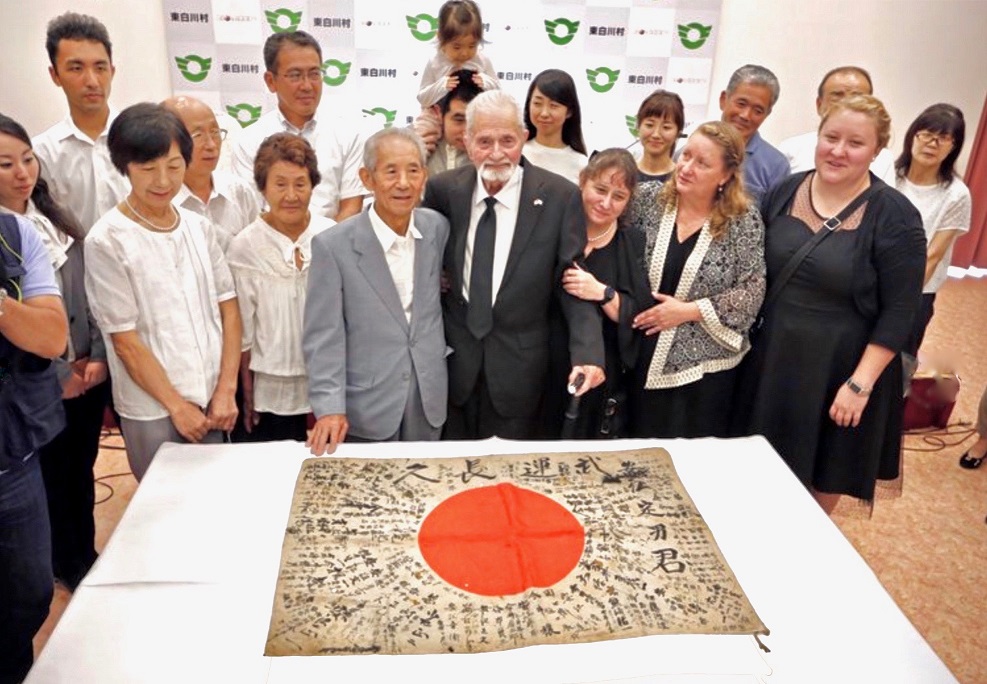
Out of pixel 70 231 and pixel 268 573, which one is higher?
pixel 70 231

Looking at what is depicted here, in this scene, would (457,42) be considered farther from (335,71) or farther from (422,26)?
(335,71)

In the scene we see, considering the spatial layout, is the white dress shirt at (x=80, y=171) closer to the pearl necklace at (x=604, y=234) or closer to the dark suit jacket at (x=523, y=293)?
the dark suit jacket at (x=523, y=293)

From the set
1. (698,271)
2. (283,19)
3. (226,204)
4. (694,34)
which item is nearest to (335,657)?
(698,271)

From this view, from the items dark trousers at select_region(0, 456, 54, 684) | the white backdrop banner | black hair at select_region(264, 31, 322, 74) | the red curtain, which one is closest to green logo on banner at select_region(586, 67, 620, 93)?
the white backdrop banner

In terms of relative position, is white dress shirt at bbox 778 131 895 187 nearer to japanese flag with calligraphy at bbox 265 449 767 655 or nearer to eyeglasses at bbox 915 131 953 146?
eyeglasses at bbox 915 131 953 146

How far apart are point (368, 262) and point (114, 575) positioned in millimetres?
971

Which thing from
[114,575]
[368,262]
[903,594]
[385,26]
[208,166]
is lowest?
[903,594]

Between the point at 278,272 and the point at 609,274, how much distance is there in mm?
1006

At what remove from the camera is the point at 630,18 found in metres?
4.86

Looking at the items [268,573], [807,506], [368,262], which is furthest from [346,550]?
[807,506]

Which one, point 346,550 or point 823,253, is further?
point 823,253

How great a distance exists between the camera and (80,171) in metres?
2.56

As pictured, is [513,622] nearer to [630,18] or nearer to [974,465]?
[974,465]

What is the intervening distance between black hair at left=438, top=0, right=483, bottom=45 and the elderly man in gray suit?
142 cm
